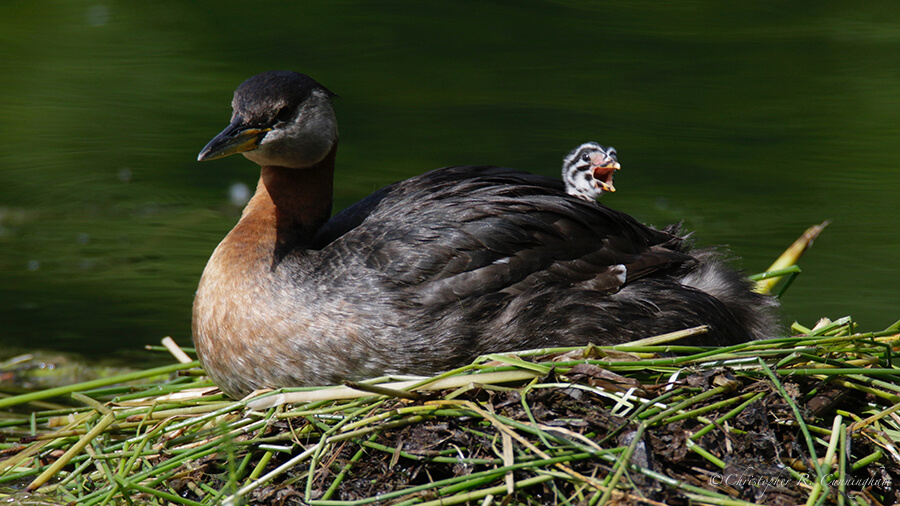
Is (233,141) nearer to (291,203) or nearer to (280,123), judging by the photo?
(280,123)

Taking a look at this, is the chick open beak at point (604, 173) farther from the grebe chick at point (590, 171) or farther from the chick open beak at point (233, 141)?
the chick open beak at point (233, 141)

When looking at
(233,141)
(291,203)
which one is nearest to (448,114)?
(291,203)

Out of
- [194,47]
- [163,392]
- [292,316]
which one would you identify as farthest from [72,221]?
[292,316]

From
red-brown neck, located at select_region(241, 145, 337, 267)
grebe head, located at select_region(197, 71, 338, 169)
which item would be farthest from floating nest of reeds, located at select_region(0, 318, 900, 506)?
grebe head, located at select_region(197, 71, 338, 169)

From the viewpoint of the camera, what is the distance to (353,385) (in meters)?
3.02

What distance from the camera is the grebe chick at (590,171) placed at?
167 inches

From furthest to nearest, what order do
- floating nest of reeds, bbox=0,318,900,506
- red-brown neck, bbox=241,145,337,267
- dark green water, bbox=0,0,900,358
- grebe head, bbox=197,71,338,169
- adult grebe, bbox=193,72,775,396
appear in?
dark green water, bbox=0,0,900,358 < red-brown neck, bbox=241,145,337,267 < grebe head, bbox=197,71,338,169 < adult grebe, bbox=193,72,775,396 < floating nest of reeds, bbox=0,318,900,506

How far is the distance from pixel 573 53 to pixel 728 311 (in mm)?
3650

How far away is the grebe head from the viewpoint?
3.91m

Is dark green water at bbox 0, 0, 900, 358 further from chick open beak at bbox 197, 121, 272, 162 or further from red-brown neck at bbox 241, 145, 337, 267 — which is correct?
chick open beak at bbox 197, 121, 272, 162

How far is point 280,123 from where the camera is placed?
4.01 meters

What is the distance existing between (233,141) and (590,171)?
1.41m

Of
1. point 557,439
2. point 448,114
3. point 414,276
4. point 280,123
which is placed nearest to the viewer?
point 557,439

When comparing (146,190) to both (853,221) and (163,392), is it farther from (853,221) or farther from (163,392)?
(853,221)
